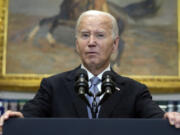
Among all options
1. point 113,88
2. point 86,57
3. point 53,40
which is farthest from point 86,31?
point 53,40

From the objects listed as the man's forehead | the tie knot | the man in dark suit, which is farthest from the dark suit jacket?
the man's forehead

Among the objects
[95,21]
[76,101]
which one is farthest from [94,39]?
[76,101]

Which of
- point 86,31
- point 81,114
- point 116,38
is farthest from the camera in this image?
point 116,38

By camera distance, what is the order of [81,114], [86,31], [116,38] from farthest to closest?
[116,38], [86,31], [81,114]

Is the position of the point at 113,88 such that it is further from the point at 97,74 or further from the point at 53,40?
the point at 53,40

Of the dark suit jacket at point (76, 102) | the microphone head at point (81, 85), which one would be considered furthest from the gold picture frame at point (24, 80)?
the microphone head at point (81, 85)

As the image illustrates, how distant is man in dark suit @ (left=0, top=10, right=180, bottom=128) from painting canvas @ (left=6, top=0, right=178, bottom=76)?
3.93 meters

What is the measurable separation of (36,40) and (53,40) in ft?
1.11

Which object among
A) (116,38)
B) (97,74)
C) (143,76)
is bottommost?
(143,76)

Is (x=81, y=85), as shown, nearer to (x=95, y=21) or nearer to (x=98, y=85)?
(x=98, y=85)

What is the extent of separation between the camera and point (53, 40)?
7035 millimetres

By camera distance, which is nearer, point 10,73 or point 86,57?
point 86,57

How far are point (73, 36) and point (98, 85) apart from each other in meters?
4.41

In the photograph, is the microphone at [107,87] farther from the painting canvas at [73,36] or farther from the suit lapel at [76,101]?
the painting canvas at [73,36]
